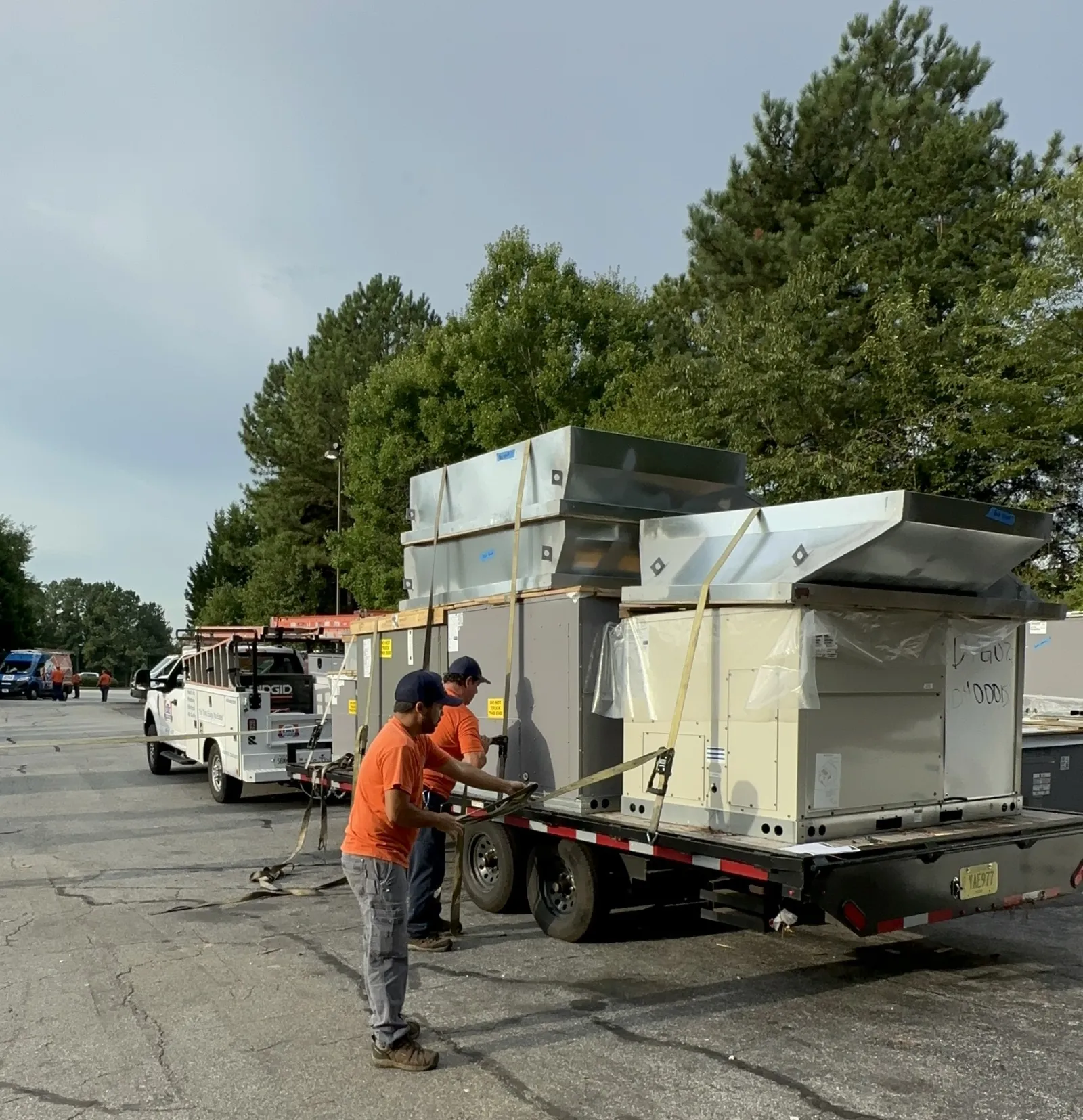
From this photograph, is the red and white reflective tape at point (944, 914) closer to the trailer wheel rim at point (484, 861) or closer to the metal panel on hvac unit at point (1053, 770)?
the metal panel on hvac unit at point (1053, 770)

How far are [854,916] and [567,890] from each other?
2.26 meters

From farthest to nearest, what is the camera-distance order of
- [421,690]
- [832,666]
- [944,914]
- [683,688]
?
[683,688] < [832,666] < [944,914] < [421,690]

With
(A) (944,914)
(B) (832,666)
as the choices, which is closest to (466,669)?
(B) (832,666)

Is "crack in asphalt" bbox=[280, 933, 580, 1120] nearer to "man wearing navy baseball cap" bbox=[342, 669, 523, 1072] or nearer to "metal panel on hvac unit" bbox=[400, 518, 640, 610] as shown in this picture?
"man wearing navy baseball cap" bbox=[342, 669, 523, 1072]

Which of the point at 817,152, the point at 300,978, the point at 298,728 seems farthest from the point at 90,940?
the point at 817,152

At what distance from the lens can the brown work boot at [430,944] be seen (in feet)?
21.4

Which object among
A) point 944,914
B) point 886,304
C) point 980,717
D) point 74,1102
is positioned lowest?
point 74,1102

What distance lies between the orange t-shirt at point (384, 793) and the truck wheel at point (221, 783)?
9.14 metres

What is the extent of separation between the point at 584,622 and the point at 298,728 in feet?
24.1

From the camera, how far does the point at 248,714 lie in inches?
508

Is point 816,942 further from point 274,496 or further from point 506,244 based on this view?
point 274,496

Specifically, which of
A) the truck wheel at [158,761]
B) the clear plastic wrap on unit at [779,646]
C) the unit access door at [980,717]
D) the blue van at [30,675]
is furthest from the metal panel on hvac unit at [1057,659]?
the blue van at [30,675]

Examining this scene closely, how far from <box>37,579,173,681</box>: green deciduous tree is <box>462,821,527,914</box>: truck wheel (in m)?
108

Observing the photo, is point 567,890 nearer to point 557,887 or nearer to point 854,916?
point 557,887
